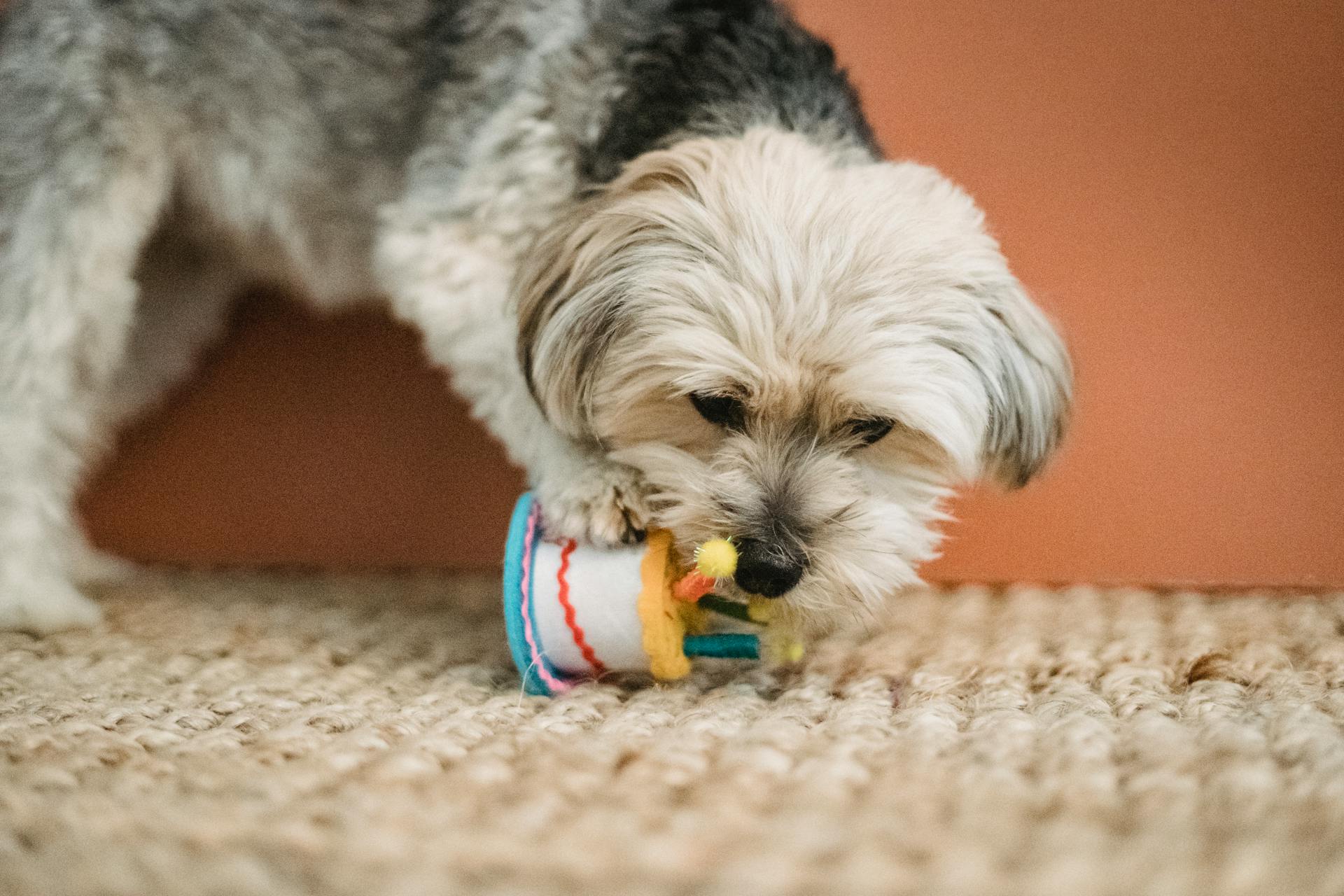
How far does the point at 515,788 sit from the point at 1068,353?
0.96 metres

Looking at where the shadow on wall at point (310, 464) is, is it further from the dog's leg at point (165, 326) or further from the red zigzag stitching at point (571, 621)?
the red zigzag stitching at point (571, 621)

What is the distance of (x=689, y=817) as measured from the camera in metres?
0.72

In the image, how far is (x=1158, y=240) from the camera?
5.78ft

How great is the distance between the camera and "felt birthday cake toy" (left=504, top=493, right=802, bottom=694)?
3.74 ft

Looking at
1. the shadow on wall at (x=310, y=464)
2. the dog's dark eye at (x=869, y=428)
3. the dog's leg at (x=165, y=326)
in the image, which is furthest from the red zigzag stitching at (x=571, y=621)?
the dog's leg at (x=165, y=326)

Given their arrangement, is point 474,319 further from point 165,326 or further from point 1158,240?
point 1158,240

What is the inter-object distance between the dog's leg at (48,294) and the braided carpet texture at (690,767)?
16cm

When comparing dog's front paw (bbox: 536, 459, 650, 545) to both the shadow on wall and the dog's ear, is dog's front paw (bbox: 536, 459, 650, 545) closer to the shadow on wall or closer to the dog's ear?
the dog's ear

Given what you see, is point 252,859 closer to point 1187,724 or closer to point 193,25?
point 1187,724

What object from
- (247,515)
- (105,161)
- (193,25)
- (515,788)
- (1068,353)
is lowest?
(247,515)

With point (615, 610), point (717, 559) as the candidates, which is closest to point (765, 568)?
point (717, 559)

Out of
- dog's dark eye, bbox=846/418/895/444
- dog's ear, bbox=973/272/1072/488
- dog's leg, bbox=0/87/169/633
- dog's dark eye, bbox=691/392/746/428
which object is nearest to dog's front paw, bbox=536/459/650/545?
dog's dark eye, bbox=691/392/746/428

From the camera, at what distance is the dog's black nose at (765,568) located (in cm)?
113

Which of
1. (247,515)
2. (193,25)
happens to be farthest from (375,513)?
(193,25)
